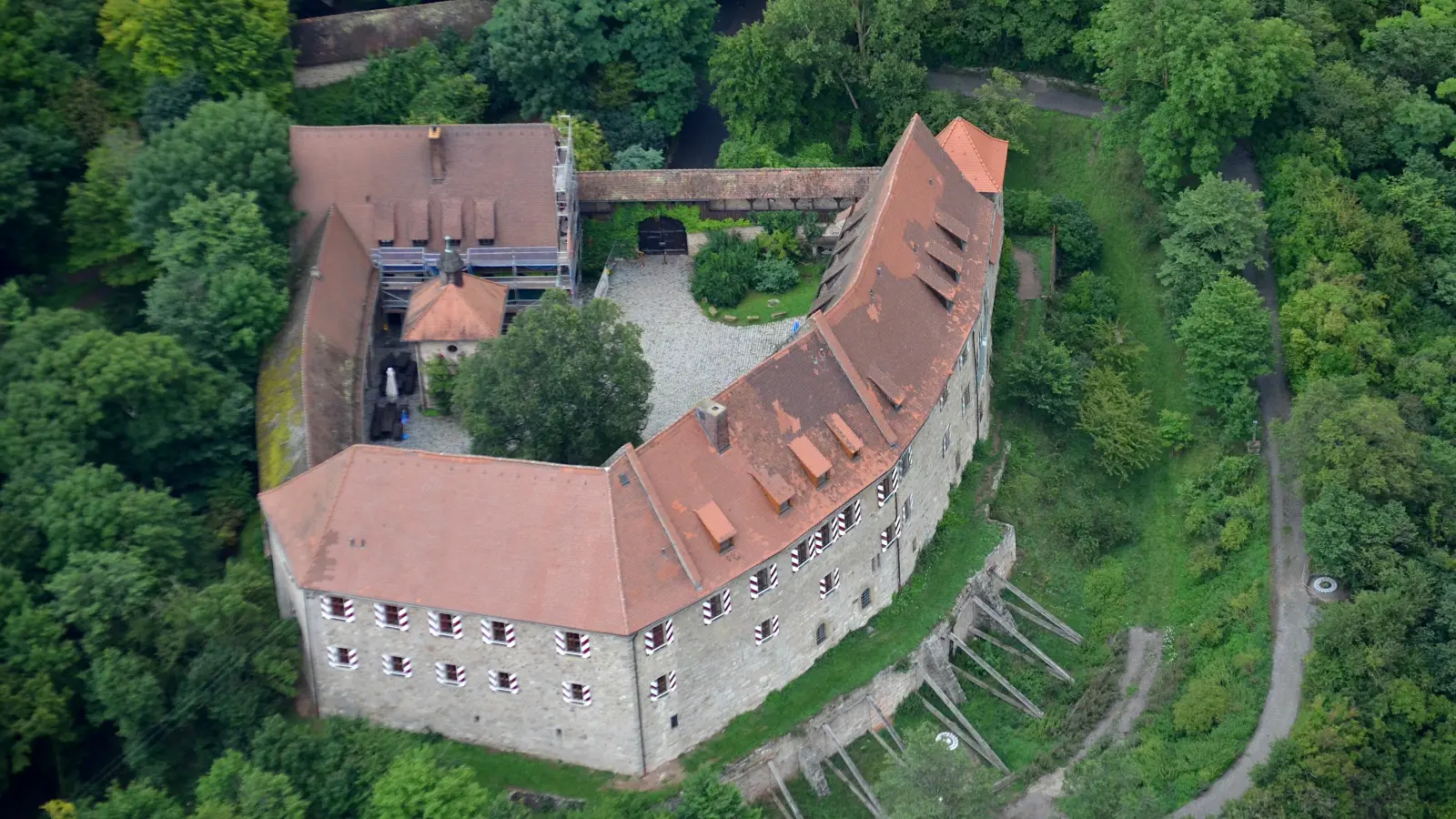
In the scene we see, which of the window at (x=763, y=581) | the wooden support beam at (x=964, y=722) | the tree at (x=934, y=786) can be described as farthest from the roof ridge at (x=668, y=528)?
the wooden support beam at (x=964, y=722)

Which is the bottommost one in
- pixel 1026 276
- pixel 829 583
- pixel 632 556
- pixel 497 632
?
pixel 829 583

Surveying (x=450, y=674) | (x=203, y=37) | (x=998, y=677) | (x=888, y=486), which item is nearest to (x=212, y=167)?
(x=203, y=37)

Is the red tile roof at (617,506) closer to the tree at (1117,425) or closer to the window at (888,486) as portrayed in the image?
the window at (888,486)

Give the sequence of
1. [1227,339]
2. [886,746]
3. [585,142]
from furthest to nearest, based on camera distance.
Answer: [585,142], [1227,339], [886,746]

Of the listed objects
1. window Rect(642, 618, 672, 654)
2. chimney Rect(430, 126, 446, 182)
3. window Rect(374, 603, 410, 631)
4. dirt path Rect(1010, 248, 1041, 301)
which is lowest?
window Rect(374, 603, 410, 631)

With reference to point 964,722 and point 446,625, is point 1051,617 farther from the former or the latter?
point 446,625

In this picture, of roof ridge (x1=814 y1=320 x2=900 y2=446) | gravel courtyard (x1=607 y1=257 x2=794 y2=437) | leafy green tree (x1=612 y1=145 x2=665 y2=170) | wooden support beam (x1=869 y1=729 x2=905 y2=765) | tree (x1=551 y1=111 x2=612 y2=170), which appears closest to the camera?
wooden support beam (x1=869 y1=729 x2=905 y2=765)

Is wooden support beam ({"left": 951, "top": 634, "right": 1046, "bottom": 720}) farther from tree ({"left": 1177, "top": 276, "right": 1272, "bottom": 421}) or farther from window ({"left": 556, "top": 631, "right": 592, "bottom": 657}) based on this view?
window ({"left": 556, "top": 631, "right": 592, "bottom": 657})

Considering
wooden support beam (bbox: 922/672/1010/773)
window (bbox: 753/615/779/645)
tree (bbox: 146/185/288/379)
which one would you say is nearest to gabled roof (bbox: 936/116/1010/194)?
wooden support beam (bbox: 922/672/1010/773)
